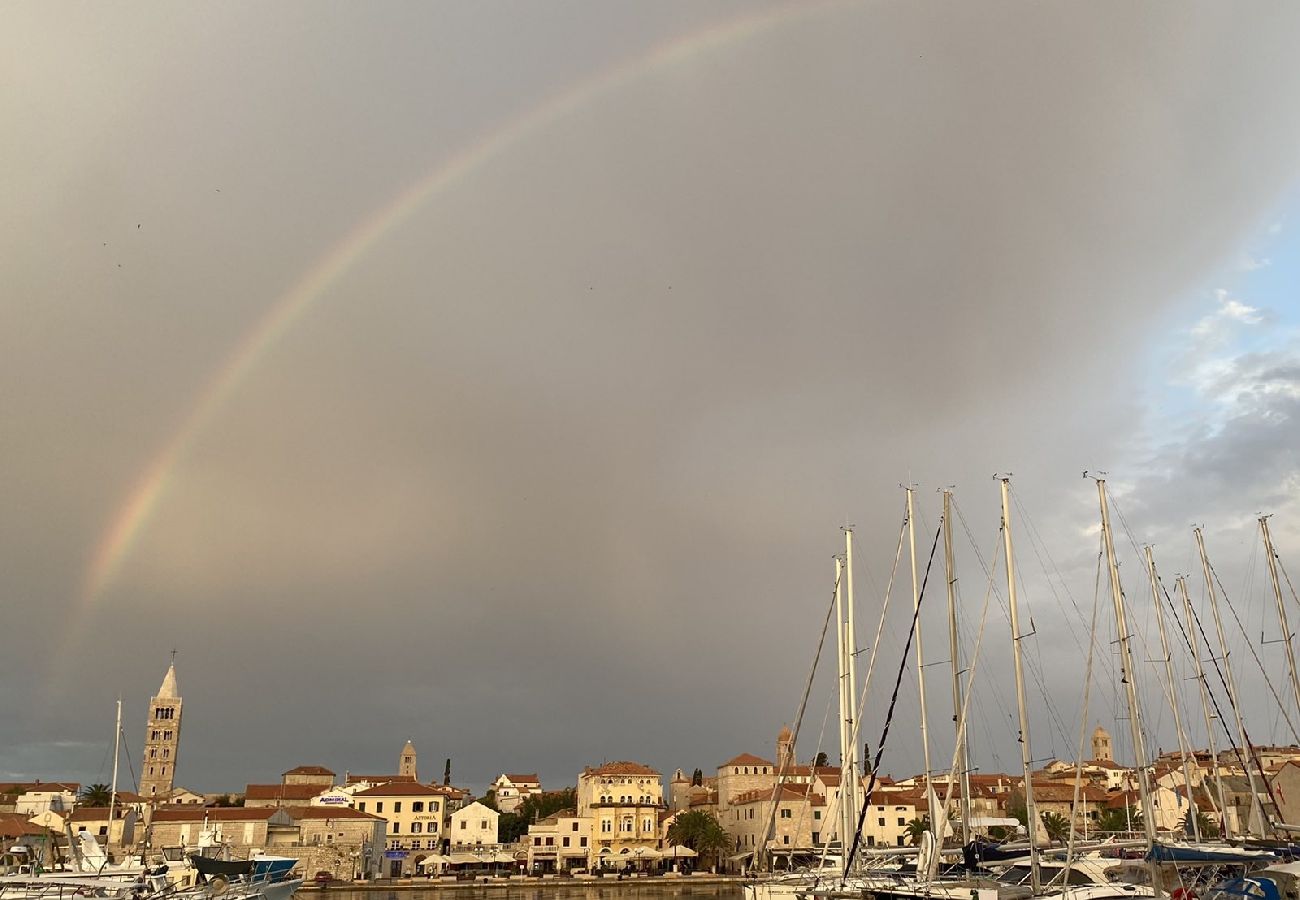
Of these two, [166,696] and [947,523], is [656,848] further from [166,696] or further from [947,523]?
[166,696]

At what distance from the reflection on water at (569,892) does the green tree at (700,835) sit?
581 inches

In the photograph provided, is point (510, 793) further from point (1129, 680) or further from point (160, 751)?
point (1129, 680)

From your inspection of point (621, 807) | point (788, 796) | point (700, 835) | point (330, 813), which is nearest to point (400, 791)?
point (330, 813)

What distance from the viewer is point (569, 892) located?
293 ft

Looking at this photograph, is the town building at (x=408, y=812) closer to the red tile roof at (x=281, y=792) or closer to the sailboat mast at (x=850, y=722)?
the red tile roof at (x=281, y=792)

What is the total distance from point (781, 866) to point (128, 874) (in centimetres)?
6895

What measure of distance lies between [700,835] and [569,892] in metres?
26.9

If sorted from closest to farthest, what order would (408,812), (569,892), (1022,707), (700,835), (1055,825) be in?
1. (1022,707)
2. (569,892)
3. (1055,825)
4. (700,835)
5. (408,812)

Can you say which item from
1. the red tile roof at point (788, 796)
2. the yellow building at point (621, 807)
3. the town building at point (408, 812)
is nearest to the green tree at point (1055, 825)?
the red tile roof at point (788, 796)

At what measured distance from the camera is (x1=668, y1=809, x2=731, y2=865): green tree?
113 metres

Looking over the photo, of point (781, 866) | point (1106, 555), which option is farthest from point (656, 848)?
point (1106, 555)

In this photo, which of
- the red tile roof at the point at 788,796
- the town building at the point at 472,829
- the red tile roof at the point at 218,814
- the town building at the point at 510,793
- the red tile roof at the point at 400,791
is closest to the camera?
the red tile roof at the point at 218,814

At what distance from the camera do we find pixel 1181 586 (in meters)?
64.1

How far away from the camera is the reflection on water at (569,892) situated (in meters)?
82.8
